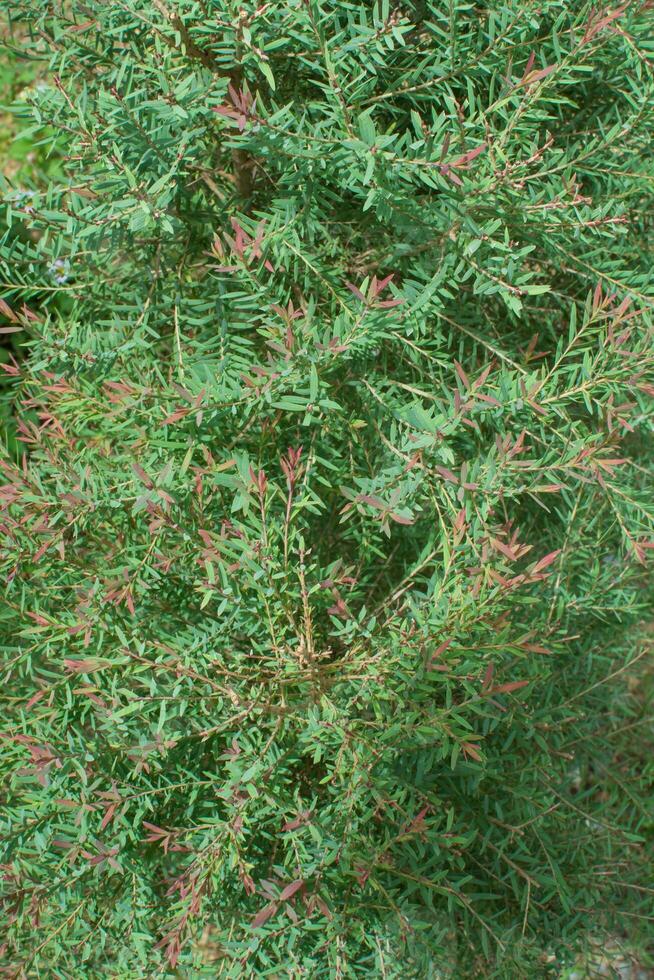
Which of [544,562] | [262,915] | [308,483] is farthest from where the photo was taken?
[308,483]

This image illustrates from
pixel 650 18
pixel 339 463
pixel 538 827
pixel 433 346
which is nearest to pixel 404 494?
pixel 339 463

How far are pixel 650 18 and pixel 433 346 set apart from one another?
0.70 meters

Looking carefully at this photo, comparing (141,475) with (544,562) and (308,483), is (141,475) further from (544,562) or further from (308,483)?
(544,562)

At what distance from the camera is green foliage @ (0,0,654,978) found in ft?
4.53

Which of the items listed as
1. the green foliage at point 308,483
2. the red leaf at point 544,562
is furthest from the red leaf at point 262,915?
the red leaf at point 544,562

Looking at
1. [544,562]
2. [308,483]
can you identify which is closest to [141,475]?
[308,483]

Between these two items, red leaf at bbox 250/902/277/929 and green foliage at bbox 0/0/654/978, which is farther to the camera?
green foliage at bbox 0/0/654/978

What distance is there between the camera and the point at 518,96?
1458 millimetres

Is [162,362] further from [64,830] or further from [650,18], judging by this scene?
[650,18]

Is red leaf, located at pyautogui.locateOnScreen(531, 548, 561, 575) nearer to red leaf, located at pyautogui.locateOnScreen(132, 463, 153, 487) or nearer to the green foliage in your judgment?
the green foliage

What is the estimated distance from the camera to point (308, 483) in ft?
5.16

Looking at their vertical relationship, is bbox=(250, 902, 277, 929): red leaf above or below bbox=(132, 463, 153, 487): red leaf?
below

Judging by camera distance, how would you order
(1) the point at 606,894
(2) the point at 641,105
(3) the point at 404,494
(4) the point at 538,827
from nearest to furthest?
(3) the point at 404,494
(2) the point at 641,105
(4) the point at 538,827
(1) the point at 606,894

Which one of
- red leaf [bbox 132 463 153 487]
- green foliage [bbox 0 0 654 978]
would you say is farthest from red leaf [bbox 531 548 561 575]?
red leaf [bbox 132 463 153 487]
